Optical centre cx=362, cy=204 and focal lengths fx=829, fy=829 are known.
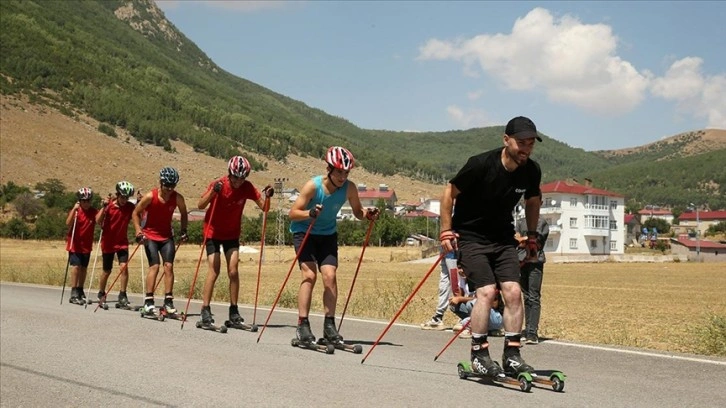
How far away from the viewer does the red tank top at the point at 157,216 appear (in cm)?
1388

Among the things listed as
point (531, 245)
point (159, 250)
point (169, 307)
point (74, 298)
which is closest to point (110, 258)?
point (74, 298)

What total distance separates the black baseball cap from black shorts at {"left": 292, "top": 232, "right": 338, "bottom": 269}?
3477 mm

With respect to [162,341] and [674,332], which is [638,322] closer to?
[674,332]

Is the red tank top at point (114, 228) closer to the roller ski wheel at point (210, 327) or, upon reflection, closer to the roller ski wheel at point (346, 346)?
the roller ski wheel at point (210, 327)

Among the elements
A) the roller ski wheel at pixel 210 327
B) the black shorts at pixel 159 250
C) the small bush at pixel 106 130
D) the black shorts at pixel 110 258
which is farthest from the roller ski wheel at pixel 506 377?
the small bush at pixel 106 130

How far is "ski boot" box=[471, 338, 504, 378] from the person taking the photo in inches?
292

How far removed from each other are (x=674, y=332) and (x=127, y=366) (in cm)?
1228

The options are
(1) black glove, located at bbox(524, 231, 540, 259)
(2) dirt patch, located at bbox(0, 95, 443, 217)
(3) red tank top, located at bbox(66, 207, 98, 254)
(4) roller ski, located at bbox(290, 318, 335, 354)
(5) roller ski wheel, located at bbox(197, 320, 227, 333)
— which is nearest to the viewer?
(1) black glove, located at bbox(524, 231, 540, 259)

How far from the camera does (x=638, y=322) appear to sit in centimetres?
2069

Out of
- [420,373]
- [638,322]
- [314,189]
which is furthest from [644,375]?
[638,322]

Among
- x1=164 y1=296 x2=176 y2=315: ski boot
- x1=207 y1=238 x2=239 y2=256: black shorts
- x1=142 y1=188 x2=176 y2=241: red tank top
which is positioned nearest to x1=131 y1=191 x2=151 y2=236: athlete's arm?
x1=142 y1=188 x2=176 y2=241: red tank top

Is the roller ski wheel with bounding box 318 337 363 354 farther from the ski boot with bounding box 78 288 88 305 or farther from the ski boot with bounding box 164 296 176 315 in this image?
the ski boot with bounding box 78 288 88 305

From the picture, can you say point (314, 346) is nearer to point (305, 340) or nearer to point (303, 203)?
point (305, 340)

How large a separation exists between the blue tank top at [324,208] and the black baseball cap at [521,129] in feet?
9.58
